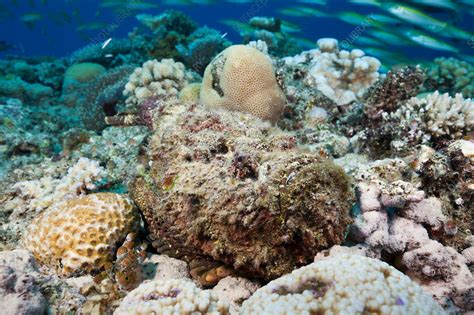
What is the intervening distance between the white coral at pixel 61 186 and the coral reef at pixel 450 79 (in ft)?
27.5

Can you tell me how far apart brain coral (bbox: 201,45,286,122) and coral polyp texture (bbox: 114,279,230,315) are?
3.18 metres

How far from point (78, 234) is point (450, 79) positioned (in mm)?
9643

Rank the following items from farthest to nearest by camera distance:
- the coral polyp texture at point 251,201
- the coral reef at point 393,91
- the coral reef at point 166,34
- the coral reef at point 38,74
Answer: the coral reef at point 38,74 → the coral reef at point 166,34 → the coral reef at point 393,91 → the coral polyp texture at point 251,201

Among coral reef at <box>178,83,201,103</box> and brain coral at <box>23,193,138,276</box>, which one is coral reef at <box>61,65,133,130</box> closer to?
coral reef at <box>178,83,201,103</box>

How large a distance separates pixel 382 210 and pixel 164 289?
2.40m

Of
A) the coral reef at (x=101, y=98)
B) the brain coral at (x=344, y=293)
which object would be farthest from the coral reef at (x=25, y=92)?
the brain coral at (x=344, y=293)

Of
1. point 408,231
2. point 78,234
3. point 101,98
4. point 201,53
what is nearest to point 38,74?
point 101,98

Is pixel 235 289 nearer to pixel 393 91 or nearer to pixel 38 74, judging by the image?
pixel 393 91

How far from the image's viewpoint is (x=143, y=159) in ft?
15.6

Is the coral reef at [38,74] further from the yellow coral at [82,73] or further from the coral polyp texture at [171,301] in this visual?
the coral polyp texture at [171,301]

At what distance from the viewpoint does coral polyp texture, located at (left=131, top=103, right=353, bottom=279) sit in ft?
9.25

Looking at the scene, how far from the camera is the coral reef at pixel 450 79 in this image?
28.8 ft

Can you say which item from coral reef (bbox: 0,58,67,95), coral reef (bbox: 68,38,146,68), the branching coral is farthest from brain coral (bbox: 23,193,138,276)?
coral reef (bbox: 68,38,146,68)

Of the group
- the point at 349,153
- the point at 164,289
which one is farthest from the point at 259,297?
the point at 349,153
